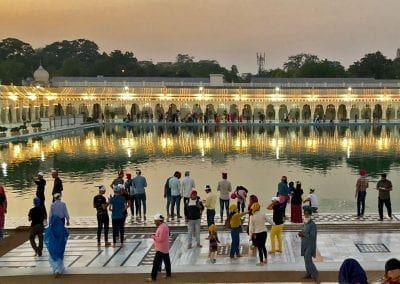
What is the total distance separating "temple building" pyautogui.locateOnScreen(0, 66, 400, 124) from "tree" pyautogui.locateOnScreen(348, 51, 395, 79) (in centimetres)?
2809

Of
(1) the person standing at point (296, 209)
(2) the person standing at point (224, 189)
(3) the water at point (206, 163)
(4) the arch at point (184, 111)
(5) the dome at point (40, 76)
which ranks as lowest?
(3) the water at point (206, 163)

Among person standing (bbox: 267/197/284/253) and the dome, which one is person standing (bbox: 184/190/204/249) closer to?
person standing (bbox: 267/197/284/253)

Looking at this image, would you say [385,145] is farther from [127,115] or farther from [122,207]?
[127,115]

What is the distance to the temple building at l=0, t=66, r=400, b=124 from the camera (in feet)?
230

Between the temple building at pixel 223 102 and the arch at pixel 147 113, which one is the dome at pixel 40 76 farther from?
the arch at pixel 147 113

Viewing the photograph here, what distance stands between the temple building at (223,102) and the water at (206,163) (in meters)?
26.6

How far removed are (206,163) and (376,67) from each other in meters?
81.8

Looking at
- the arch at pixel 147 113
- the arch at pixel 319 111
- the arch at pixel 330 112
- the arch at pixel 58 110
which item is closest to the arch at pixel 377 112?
the arch at pixel 330 112

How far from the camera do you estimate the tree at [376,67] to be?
101 meters

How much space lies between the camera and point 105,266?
33.7 feet

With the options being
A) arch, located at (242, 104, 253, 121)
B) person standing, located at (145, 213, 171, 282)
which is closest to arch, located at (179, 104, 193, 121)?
arch, located at (242, 104, 253, 121)

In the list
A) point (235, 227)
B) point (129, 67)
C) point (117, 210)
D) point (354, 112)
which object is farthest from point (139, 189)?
point (129, 67)

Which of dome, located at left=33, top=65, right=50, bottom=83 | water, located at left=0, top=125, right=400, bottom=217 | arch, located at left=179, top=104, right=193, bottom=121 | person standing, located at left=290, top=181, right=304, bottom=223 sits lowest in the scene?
water, located at left=0, top=125, right=400, bottom=217

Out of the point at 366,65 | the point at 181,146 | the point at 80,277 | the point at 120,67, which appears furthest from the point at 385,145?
the point at 120,67
